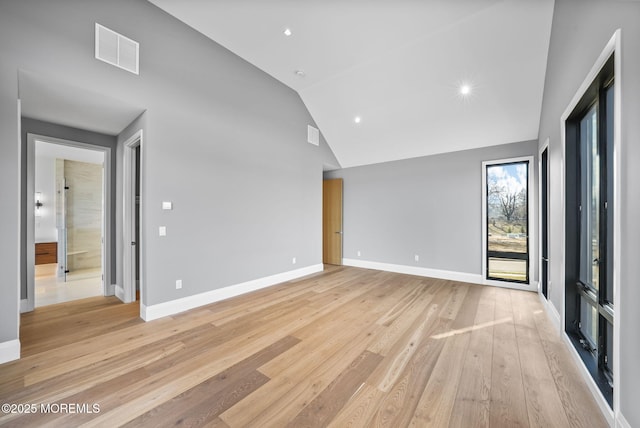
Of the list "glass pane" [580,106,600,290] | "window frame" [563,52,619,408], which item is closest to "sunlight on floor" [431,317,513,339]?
"window frame" [563,52,619,408]

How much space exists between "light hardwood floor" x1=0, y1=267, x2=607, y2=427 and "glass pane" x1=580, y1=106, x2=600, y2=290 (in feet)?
2.69

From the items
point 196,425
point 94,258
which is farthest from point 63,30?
point 94,258

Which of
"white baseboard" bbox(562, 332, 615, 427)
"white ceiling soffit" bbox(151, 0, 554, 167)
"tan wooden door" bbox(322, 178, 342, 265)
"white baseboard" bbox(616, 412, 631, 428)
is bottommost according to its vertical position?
"white baseboard" bbox(562, 332, 615, 427)

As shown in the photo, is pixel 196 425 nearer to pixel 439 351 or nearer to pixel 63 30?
pixel 439 351

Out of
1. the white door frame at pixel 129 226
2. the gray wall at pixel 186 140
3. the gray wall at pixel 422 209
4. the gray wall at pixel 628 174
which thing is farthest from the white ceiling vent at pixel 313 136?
the gray wall at pixel 628 174

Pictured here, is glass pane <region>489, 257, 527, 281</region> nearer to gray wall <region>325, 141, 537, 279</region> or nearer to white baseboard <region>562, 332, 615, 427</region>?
gray wall <region>325, 141, 537, 279</region>

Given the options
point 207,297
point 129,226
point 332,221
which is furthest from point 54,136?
point 332,221

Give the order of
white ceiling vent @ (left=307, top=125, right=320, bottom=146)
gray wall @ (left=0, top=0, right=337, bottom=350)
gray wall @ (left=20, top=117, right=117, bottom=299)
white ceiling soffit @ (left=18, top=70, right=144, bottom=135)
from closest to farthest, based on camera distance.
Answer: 1. gray wall @ (left=0, top=0, right=337, bottom=350)
2. white ceiling soffit @ (left=18, top=70, right=144, bottom=135)
3. gray wall @ (left=20, top=117, right=117, bottom=299)
4. white ceiling vent @ (left=307, top=125, right=320, bottom=146)

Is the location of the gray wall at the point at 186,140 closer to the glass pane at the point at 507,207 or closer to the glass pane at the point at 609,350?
the glass pane at the point at 507,207

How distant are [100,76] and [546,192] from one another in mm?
5966

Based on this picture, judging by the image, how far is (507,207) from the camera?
446cm

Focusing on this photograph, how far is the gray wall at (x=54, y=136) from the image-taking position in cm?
303

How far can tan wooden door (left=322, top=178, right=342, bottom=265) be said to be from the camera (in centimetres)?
643

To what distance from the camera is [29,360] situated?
6.74ft
